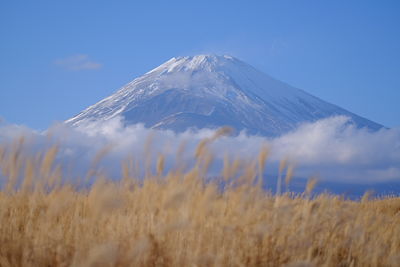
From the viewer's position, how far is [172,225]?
4.08 m

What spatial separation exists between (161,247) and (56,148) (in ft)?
6.80

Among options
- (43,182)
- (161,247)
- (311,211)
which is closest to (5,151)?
(43,182)

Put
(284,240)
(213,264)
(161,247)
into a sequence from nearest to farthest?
(213,264), (161,247), (284,240)

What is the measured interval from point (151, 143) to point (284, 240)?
2.12 m

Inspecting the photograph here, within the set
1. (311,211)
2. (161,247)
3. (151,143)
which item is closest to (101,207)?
(161,247)

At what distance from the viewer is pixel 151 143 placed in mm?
6430

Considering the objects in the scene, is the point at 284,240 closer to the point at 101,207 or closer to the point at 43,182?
the point at 101,207

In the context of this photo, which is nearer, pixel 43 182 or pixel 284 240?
pixel 284 240

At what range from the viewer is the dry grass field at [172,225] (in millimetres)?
4219

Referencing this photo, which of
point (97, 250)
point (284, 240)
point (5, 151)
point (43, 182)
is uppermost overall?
point (5, 151)

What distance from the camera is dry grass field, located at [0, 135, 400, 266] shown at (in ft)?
13.8

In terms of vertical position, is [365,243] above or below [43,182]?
below

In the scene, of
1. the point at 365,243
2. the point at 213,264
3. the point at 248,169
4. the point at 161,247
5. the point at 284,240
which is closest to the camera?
the point at 213,264

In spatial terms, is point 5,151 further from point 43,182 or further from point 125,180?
point 125,180
